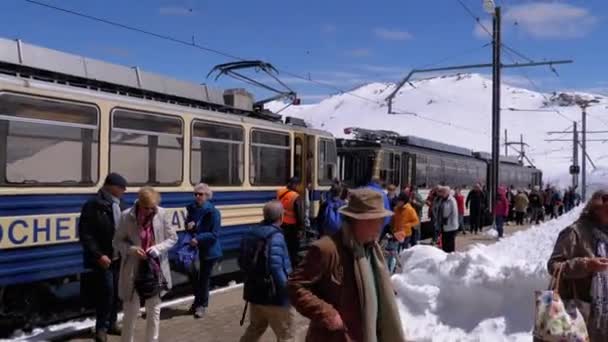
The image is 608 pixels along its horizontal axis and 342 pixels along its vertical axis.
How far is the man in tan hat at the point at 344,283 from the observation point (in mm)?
4066

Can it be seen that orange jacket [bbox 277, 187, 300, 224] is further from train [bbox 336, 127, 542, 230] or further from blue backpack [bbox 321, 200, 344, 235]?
train [bbox 336, 127, 542, 230]

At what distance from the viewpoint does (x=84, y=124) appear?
364 inches

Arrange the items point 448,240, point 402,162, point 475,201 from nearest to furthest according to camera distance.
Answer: point 448,240 → point 402,162 → point 475,201

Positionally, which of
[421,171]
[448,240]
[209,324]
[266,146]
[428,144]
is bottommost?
[209,324]

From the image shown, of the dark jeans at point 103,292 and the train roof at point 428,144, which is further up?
the train roof at point 428,144

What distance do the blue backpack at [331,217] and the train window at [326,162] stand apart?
17.0ft

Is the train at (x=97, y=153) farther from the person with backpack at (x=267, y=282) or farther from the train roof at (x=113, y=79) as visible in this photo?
the person with backpack at (x=267, y=282)

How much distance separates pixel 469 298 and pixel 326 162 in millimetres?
7663

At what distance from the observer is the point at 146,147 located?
10367mm

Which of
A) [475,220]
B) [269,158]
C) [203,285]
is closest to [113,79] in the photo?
[203,285]

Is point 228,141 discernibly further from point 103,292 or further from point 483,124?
point 483,124

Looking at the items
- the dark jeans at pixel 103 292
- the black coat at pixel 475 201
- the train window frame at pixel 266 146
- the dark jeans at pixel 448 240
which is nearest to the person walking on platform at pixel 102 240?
the dark jeans at pixel 103 292

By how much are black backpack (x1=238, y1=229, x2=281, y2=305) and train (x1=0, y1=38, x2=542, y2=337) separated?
317cm

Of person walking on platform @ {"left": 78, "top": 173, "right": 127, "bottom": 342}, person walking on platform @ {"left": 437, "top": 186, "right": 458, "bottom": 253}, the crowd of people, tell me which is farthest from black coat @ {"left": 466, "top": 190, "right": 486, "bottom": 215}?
person walking on platform @ {"left": 78, "top": 173, "right": 127, "bottom": 342}
